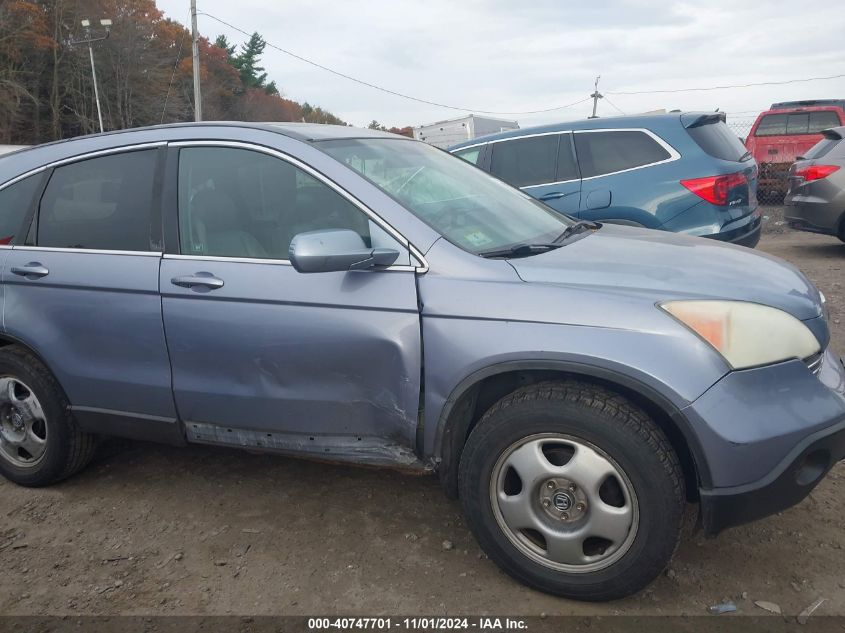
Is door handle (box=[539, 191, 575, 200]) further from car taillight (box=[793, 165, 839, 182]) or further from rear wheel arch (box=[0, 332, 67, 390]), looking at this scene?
car taillight (box=[793, 165, 839, 182])

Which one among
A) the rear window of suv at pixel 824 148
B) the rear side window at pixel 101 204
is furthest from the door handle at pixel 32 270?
the rear window of suv at pixel 824 148

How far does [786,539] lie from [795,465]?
0.81 m

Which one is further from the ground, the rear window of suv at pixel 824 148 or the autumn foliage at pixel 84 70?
the autumn foliage at pixel 84 70

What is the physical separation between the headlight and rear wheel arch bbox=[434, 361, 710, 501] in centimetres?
26

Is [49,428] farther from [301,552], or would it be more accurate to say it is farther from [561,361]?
[561,361]

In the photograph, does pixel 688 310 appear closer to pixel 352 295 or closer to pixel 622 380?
pixel 622 380

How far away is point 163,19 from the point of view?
56.5 metres

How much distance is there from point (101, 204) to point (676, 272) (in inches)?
102

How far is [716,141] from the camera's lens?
599cm

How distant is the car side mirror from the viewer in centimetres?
256

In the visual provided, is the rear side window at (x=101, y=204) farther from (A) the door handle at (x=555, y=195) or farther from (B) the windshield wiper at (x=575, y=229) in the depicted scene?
(A) the door handle at (x=555, y=195)

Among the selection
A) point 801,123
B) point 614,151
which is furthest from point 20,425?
point 801,123

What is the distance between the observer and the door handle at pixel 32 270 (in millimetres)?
3322

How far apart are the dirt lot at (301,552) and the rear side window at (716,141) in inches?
129
